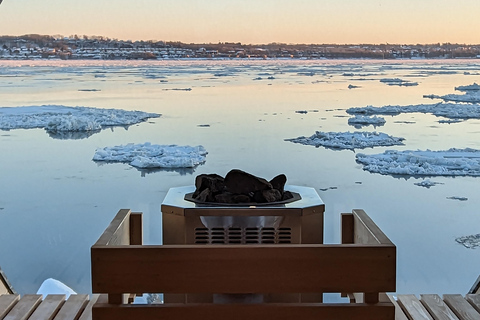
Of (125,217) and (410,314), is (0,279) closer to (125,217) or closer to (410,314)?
(125,217)

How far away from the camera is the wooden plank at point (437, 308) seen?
2.46 meters

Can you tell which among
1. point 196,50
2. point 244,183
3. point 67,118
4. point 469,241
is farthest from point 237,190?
point 67,118

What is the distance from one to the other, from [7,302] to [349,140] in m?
5.21

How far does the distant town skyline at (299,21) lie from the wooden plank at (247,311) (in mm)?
6037

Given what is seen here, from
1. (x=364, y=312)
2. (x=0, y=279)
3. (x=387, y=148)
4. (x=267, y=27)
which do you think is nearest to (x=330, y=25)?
(x=267, y=27)

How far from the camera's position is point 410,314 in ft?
8.09

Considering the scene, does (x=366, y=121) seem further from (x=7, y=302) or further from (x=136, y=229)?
(x=136, y=229)

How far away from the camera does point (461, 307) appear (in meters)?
2.54

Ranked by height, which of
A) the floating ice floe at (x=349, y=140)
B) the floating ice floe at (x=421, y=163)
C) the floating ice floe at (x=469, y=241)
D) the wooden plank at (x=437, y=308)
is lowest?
the floating ice floe at (x=469, y=241)

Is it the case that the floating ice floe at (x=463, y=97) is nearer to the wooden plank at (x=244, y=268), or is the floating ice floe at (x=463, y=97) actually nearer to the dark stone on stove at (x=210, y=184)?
the dark stone on stove at (x=210, y=184)

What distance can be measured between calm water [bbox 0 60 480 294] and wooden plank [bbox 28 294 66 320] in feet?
1.46

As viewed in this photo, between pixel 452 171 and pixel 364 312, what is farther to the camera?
pixel 452 171

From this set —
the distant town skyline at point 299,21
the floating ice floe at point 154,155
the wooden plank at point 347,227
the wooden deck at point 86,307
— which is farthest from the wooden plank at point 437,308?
the distant town skyline at point 299,21

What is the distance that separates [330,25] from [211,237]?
579cm
